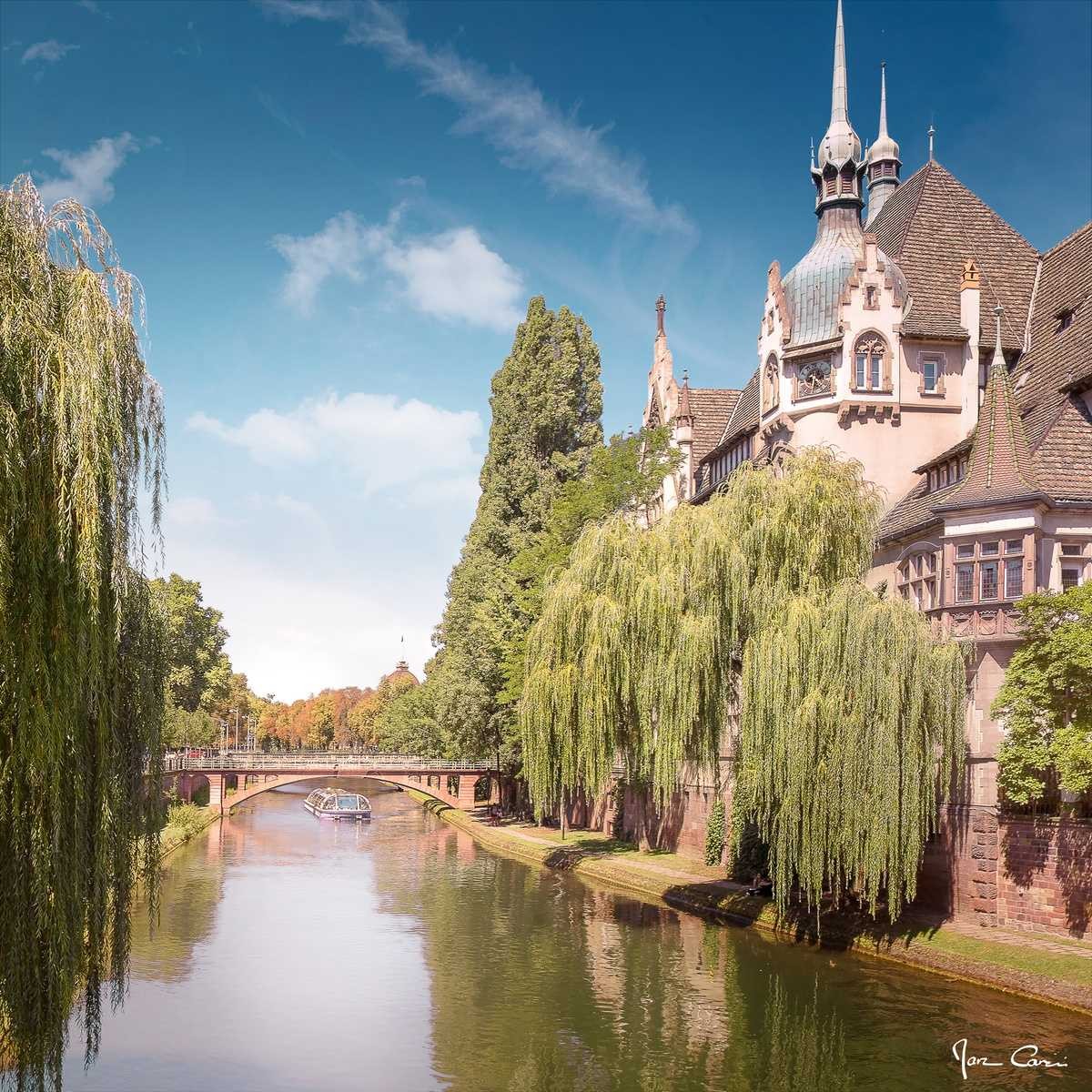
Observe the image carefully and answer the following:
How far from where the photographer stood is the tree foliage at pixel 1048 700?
25516 mm

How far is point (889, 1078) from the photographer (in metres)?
19.8

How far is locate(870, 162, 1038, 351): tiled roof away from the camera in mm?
42219

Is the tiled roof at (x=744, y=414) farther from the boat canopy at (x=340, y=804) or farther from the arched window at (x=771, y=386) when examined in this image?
the boat canopy at (x=340, y=804)

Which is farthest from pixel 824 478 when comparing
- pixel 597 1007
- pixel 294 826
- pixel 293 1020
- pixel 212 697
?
pixel 212 697

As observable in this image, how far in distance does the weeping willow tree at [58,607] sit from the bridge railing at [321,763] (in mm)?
64741

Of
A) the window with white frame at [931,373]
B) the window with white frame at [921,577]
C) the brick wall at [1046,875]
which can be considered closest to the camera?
the brick wall at [1046,875]

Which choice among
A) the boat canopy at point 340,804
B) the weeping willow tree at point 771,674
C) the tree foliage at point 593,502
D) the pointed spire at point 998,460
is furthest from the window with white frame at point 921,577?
the boat canopy at point 340,804

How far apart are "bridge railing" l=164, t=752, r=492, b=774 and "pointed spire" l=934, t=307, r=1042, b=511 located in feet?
166

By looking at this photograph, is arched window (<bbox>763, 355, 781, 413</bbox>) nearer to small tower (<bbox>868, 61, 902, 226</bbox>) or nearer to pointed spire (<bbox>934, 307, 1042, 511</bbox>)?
pointed spire (<bbox>934, 307, 1042, 511</bbox>)

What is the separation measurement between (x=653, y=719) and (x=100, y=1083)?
16.9 m

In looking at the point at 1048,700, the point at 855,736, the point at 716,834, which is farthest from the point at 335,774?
the point at 1048,700

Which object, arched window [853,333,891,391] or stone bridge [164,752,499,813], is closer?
arched window [853,333,891,391]

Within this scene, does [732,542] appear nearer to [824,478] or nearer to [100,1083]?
[824,478]
